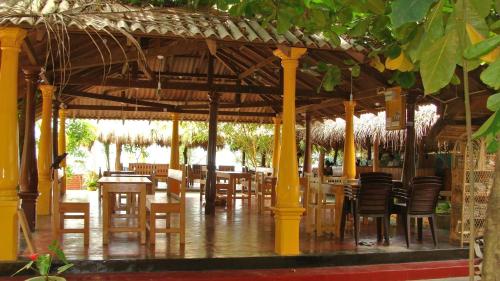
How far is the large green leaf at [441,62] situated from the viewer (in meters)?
1.61

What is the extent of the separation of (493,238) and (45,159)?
8.74 metres

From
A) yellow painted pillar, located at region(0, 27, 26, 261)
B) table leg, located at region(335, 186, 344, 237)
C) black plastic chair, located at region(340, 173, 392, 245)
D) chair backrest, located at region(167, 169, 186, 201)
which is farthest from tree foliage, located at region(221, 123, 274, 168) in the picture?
yellow painted pillar, located at region(0, 27, 26, 261)

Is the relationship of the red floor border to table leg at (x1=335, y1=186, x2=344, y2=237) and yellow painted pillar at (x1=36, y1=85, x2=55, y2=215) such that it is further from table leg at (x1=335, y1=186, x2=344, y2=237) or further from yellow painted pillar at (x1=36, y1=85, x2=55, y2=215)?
yellow painted pillar at (x1=36, y1=85, x2=55, y2=215)

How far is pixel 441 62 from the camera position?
1612 millimetres

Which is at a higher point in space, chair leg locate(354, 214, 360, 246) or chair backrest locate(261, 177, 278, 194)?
chair backrest locate(261, 177, 278, 194)

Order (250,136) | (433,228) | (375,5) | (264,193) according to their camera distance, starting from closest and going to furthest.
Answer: (375,5) → (433,228) → (264,193) → (250,136)

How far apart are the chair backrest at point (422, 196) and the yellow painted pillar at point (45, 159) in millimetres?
6092

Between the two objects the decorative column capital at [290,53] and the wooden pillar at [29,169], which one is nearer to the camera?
the decorative column capital at [290,53]

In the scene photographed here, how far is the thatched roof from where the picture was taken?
1329 cm

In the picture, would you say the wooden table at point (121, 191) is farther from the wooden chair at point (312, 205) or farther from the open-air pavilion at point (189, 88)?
the wooden chair at point (312, 205)

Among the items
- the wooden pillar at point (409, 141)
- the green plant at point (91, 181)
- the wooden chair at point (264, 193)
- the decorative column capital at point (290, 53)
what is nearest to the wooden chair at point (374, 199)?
the wooden pillar at point (409, 141)

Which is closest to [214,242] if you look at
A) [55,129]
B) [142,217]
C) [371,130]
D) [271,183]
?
[142,217]

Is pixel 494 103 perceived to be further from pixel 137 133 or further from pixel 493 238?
pixel 137 133

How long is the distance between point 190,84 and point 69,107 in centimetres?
469
